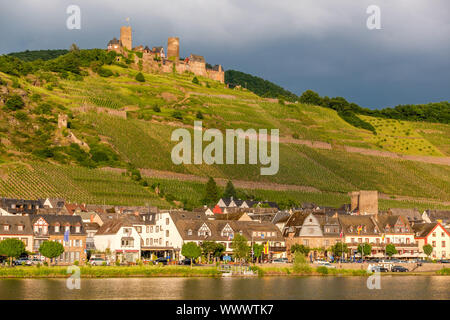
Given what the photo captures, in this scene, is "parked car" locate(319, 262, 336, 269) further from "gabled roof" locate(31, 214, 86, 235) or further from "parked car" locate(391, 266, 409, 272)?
"gabled roof" locate(31, 214, 86, 235)

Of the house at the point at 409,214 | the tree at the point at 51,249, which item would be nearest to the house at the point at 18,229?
the tree at the point at 51,249

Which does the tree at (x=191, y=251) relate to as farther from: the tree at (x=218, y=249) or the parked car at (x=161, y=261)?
the tree at (x=218, y=249)

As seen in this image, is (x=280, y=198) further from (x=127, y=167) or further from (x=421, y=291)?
(x=421, y=291)

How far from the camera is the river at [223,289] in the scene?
5572 centimetres

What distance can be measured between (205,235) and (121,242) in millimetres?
9994

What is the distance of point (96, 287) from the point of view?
60562 millimetres

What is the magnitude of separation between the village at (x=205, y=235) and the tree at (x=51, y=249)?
74.9 inches

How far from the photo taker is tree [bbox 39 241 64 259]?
76.8 meters

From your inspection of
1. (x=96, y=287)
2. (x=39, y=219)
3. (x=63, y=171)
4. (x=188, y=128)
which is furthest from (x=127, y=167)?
(x=96, y=287)

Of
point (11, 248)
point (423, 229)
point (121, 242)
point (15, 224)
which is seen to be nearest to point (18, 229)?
point (15, 224)

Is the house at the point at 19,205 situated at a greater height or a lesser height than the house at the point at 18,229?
greater

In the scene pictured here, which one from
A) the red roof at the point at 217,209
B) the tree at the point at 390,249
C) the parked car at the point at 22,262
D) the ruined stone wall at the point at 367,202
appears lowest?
the parked car at the point at 22,262

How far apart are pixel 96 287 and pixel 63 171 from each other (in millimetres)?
77717

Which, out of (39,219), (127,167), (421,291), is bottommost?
(421,291)
